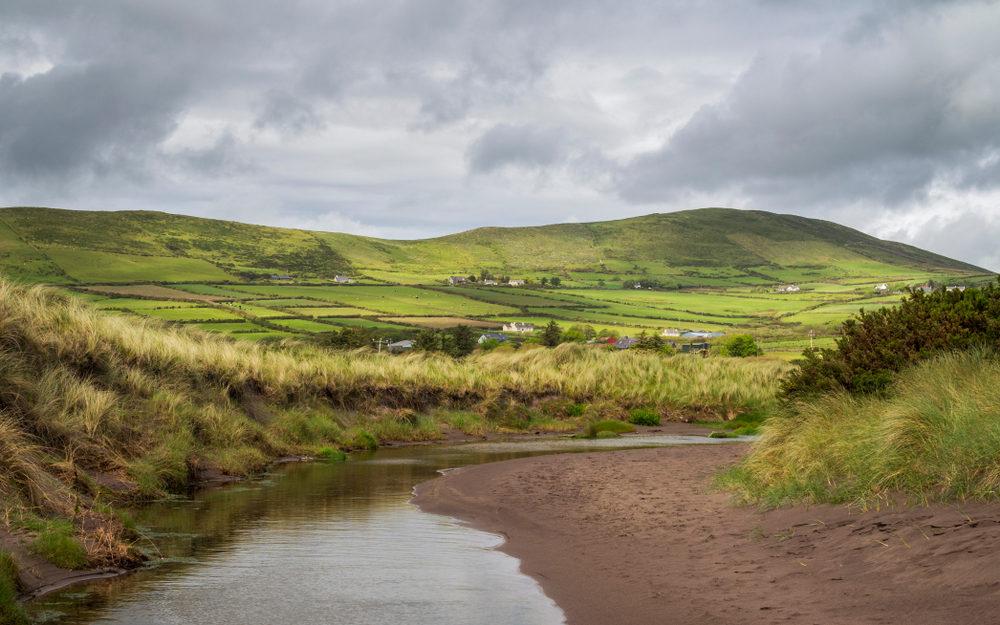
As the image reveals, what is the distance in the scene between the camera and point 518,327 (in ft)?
342

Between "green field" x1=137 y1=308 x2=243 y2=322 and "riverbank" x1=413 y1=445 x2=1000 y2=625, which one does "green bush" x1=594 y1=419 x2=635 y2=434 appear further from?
"green field" x1=137 y1=308 x2=243 y2=322

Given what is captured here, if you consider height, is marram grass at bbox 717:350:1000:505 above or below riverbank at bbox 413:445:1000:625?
above

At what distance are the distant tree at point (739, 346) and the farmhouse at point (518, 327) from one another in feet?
87.1

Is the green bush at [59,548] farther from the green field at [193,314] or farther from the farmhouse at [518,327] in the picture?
the farmhouse at [518,327]

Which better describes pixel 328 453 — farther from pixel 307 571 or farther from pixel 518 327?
pixel 518 327

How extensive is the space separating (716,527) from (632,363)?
115 feet

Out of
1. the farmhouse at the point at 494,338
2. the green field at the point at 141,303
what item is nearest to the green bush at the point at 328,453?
the farmhouse at the point at 494,338

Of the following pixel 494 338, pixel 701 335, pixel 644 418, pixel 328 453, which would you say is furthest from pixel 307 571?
pixel 701 335

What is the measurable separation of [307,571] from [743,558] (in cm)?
558

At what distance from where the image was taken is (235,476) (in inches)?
750

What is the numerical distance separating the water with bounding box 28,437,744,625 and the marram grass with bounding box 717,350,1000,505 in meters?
4.66

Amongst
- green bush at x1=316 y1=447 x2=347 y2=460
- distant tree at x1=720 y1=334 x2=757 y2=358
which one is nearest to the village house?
green bush at x1=316 y1=447 x2=347 y2=460

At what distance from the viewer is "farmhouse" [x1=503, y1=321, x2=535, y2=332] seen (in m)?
103

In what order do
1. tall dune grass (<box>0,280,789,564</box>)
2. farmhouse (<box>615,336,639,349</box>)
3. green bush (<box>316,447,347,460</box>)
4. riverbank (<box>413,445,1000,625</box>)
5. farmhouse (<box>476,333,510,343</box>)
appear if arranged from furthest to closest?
farmhouse (<box>615,336,639,349</box>)
farmhouse (<box>476,333,510,343</box>)
green bush (<box>316,447,347,460</box>)
tall dune grass (<box>0,280,789,564</box>)
riverbank (<box>413,445,1000,625</box>)
